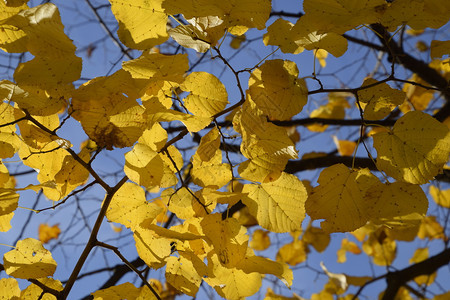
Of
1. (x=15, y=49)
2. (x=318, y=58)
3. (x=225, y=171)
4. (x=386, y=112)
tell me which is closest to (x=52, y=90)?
(x=15, y=49)

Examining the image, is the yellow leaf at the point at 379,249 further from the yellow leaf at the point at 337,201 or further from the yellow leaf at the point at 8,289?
the yellow leaf at the point at 8,289

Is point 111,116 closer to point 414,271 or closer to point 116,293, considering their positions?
point 116,293

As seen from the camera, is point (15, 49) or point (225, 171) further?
point (225, 171)

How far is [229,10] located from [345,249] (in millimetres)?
2500

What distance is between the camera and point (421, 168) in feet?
2.22

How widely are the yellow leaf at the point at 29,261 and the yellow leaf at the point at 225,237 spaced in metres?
0.30

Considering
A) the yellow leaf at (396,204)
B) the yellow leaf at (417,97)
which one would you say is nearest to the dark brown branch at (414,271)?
the yellow leaf at (417,97)

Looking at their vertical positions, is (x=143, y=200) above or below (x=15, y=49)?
below

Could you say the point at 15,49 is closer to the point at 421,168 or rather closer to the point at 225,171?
the point at 225,171

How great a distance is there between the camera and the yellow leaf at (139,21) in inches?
25.4

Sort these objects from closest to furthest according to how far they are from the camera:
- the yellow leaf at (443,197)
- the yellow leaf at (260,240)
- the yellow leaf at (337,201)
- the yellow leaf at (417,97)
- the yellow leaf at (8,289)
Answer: the yellow leaf at (337,201) → the yellow leaf at (8,289) → the yellow leaf at (417,97) → the yellow leaf at (443,197) → the yellow leaf at (260,240)

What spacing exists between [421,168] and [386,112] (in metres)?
0.13

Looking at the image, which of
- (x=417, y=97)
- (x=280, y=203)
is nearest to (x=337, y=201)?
(x=280, y=203)

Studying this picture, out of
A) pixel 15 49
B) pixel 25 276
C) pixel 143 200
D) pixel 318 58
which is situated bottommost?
pixel 25 276
